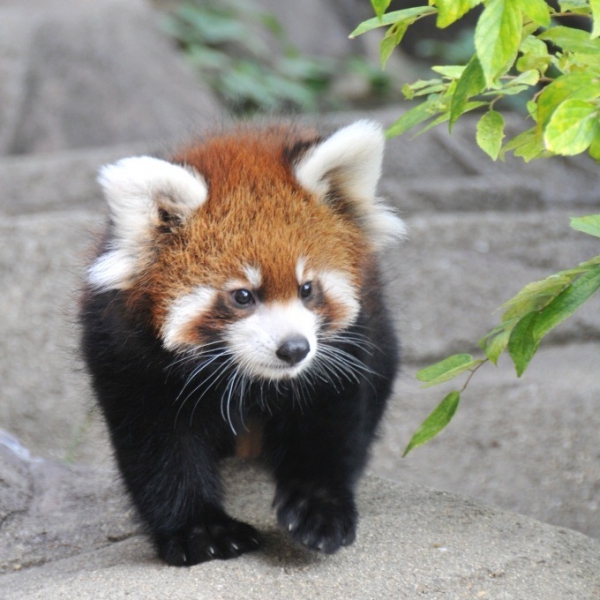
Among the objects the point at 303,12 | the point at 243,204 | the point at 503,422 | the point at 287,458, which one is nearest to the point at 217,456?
the point at 287,458

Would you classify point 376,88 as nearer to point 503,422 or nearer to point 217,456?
point 503,422

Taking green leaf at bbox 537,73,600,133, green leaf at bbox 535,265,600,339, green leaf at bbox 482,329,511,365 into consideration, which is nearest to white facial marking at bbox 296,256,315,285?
green leaf at bbox 482,329,511,365

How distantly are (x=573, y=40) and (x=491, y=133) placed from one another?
0.30m

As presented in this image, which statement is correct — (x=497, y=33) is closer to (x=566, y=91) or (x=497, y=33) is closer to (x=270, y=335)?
(x=566, y=91)

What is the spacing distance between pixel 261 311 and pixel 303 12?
8.39 meters

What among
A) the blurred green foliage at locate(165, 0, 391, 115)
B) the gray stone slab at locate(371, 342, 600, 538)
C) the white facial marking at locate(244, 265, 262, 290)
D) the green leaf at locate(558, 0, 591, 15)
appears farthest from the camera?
the blurred green foliage at locate(165, 0, 391, 115)

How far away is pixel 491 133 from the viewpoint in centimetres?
218

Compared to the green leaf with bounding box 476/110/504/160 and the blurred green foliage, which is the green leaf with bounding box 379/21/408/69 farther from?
the blurred green foliage

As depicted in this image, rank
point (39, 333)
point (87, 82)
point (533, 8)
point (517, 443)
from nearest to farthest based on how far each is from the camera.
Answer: point (533, 8)
point (517, 443)
point (39, 333)
point (87, 82)

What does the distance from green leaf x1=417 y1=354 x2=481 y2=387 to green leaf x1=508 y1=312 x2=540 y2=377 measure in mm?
189

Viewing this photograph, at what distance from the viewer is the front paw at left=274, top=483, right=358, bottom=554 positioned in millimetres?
2463

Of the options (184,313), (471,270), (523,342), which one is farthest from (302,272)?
(471,270)

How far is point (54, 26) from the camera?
749 cm

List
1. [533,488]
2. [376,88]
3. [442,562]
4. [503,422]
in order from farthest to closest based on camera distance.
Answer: [376,88], [503,422], [533,488], [442,562]
